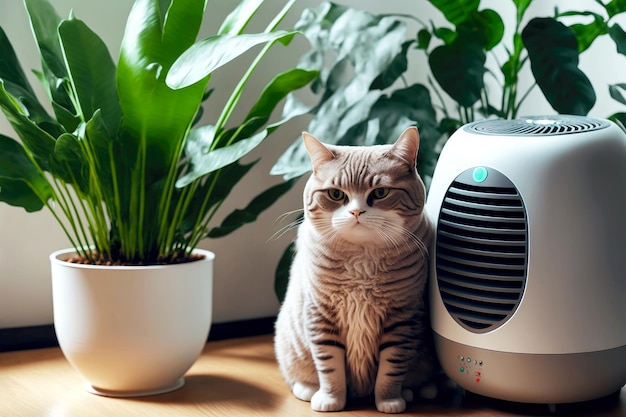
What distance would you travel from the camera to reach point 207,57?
113 cm

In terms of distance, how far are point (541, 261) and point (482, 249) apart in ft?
0.30

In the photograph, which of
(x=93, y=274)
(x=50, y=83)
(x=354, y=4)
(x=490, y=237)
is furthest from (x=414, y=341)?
(x=354, y=4)

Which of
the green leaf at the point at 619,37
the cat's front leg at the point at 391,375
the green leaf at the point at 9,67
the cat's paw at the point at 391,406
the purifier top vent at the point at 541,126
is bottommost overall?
the cat's paw at the point at 391,406

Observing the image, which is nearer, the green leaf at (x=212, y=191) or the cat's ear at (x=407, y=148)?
the cat's ear at (x=407, y=148)

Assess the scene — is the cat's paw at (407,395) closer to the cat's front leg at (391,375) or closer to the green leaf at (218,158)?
the cat's front leg at (391,375)

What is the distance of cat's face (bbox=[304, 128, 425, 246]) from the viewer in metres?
1.20

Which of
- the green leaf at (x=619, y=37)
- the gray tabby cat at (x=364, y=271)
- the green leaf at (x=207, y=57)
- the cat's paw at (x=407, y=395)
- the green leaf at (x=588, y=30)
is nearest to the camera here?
the green leaf at (x=207, y=57)

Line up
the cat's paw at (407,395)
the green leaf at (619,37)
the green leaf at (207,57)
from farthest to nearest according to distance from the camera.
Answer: the green leaf at (619,37) → the cat's paw at (407,395) → the green leaf at (207,57)

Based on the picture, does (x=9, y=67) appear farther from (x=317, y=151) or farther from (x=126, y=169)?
(x=317, y=151)

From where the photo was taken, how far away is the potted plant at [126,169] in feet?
4.11

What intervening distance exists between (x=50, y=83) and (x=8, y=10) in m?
0.26

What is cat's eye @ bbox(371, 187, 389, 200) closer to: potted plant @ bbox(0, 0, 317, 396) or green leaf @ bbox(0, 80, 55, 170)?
potted plant @ bbox(0, 0, 317, 396)

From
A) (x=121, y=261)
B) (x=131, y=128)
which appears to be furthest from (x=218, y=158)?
(x=121, y=261)

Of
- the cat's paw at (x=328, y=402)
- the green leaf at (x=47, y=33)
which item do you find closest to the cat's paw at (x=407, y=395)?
the cat's paw at (x=328, y=402)
